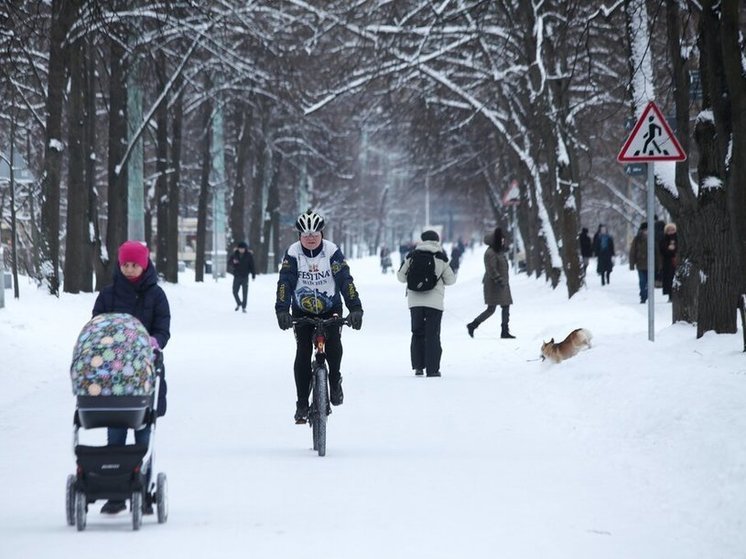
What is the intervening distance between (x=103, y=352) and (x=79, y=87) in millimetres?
20758

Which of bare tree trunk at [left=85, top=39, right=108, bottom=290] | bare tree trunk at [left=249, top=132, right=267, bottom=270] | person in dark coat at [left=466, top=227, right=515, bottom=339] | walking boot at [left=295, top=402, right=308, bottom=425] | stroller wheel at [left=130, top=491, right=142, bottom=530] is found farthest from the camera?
bare tree trunk at [left=249, top=132, right=267, bottom=270]

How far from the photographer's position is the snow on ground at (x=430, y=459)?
23.7ft

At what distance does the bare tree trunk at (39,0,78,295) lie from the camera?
24.6 metres

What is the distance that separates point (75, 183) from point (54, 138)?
1.82 metres

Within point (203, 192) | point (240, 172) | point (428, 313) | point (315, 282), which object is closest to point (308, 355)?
point (315, 282)

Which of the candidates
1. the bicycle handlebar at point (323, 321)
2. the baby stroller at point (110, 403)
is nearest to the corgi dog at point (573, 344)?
the bicycle handlebar at point (323, 321)

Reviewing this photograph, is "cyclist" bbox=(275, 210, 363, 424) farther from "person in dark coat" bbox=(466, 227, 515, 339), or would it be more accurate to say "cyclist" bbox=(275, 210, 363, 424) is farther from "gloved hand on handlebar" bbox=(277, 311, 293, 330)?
"person in dark coat" bbox=(466, 227, 515, 339)

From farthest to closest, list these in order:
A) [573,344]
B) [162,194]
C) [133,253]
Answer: [162,194] < [573,344] < [133,253]

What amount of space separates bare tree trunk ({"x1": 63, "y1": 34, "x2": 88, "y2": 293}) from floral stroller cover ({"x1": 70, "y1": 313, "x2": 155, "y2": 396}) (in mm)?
19077

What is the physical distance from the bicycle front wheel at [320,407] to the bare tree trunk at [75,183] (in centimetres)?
1643

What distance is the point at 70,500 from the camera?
7.39m

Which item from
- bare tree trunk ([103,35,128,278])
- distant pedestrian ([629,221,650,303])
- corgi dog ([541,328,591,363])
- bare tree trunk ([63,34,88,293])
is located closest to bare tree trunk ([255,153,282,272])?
bare tree trunk ([103,35,128,278])

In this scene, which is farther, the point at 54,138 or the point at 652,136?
the point at 54,138

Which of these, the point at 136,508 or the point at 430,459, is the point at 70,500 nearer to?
the point at 136,508
